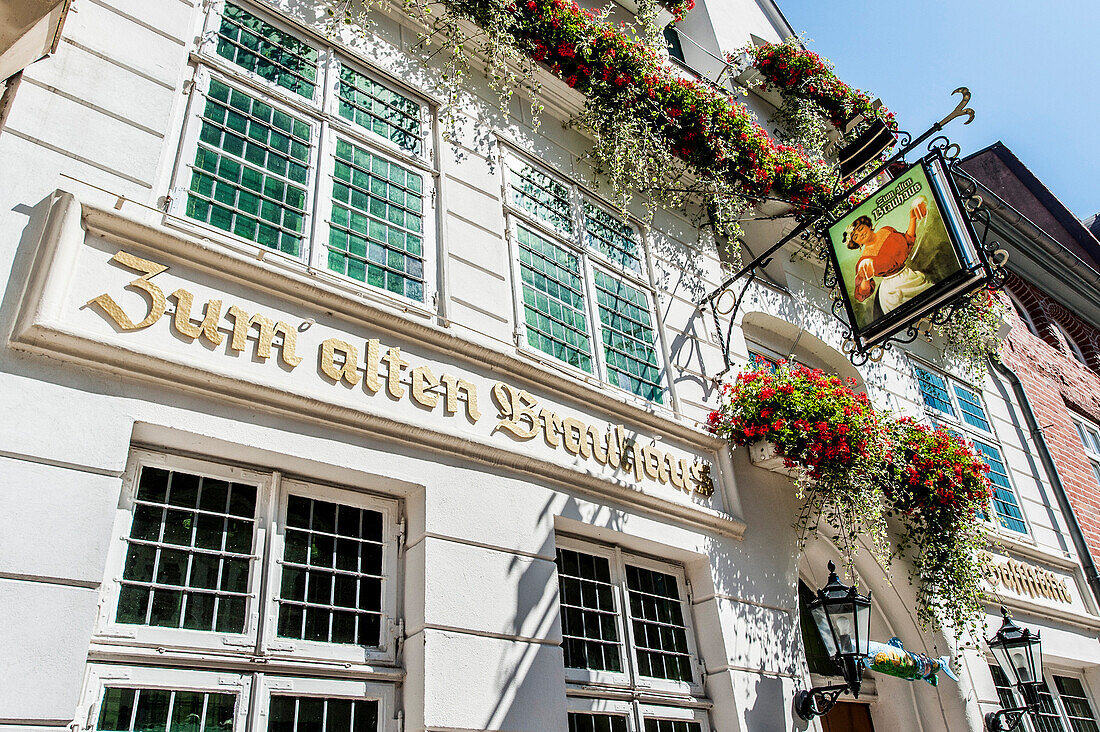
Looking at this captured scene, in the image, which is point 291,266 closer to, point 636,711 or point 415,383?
point 415,383

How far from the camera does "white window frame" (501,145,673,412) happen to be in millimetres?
6320

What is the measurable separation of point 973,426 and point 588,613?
790 centimetres

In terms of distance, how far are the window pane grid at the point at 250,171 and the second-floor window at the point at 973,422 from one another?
8524 millimetres

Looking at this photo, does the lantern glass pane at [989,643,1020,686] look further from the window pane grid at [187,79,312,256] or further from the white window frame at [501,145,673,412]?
the window pane grid at [187,79,312,256]

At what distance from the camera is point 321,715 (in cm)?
402

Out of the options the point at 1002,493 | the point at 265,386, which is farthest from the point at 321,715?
the point at 1002,493

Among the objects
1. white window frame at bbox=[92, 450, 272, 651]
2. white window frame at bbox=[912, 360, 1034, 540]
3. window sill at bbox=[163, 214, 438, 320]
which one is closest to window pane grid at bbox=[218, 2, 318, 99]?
window sill at bbox=[163, 214, 438, 320]

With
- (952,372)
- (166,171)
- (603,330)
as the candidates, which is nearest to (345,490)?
(166,171)

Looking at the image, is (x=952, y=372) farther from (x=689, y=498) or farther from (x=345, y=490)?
(x=345, y=490)

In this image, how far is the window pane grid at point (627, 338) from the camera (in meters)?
6.89

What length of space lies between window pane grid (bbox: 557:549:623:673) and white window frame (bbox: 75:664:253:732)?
2.15m

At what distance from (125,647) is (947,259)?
6.48 metres

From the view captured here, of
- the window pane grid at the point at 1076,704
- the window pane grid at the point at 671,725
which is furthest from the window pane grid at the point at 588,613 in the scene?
the window pane grid at the point at 1076,704

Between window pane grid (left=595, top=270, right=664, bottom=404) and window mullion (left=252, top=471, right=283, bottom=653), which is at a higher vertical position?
window pane grid (left=595, top=270, right=664, bottom=404)
